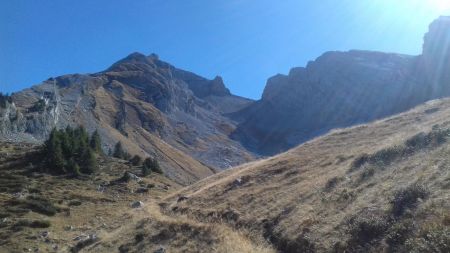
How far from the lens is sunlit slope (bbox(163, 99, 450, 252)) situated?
17.2 metres

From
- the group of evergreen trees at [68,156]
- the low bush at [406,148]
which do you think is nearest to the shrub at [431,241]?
the low bush at [406,148]

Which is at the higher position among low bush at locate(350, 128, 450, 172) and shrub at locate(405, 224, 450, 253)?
low bush at locate(350, 128, 450, 172)

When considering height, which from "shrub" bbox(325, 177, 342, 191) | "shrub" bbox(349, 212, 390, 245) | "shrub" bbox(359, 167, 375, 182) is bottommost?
"shrub" bbox(349, 212, 390, 245)

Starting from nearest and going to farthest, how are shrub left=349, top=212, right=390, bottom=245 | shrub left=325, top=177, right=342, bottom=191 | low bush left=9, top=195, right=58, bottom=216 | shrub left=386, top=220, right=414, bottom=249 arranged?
1. shrub left=386, top=220, right=414, bottom=249
2. shrub left=349, top=212, right=390, bottom=245
3. shrub left=325, top=177, right=342, bottom=191
4. low bush left=9, top=195, right=58, bottom=216

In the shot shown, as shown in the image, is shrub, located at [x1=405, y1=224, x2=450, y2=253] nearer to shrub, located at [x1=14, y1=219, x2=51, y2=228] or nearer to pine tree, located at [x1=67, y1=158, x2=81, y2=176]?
shrub, located at [x1=14, y1=219, x2=51, y2=228]

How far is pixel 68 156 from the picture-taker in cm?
8175

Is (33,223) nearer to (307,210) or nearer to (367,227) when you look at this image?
(307,210)

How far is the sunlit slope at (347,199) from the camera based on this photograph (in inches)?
678

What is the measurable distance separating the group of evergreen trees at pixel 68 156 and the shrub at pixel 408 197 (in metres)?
62.8

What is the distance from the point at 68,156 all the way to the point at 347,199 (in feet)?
223

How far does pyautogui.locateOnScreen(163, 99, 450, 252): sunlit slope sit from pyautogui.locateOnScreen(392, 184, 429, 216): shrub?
4 centimetres

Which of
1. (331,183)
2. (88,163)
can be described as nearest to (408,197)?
(331,183)

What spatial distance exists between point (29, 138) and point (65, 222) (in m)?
84.6

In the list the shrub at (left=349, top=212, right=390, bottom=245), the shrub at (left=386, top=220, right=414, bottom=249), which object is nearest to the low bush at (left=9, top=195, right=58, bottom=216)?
the shrub at (left=349, top=212, right=390, bottom=245)
